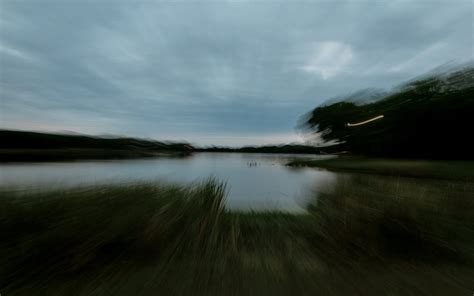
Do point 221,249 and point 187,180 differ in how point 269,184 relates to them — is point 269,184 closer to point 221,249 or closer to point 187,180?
point 187,180

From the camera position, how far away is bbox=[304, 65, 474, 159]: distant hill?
38.9ft

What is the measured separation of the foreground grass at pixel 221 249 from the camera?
1.89m

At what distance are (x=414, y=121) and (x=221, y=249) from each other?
1796 cm

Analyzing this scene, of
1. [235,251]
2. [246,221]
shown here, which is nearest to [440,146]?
[246,221]

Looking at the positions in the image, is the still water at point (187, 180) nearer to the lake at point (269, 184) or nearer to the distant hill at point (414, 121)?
the lake at point (269, 184)

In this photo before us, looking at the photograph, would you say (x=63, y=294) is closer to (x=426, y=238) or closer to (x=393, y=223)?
(x=393, y=223)

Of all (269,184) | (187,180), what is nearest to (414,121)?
(269,184)

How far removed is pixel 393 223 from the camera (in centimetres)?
285

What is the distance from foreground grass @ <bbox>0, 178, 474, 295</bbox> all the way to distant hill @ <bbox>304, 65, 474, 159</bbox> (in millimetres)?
11815

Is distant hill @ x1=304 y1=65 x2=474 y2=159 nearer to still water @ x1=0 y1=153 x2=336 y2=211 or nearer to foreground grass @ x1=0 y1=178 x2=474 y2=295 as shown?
still water @ x1=0 y1=153 x2=336 y2=211

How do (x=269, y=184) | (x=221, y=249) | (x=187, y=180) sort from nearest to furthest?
(x=221, y=249) → (x=187, y=180) → (x=269, y=184)

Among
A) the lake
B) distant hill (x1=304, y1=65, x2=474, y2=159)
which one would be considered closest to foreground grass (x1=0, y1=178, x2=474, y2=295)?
the lake

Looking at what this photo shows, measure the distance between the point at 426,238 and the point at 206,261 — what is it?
10.2 ft

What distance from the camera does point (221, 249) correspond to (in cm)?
269
